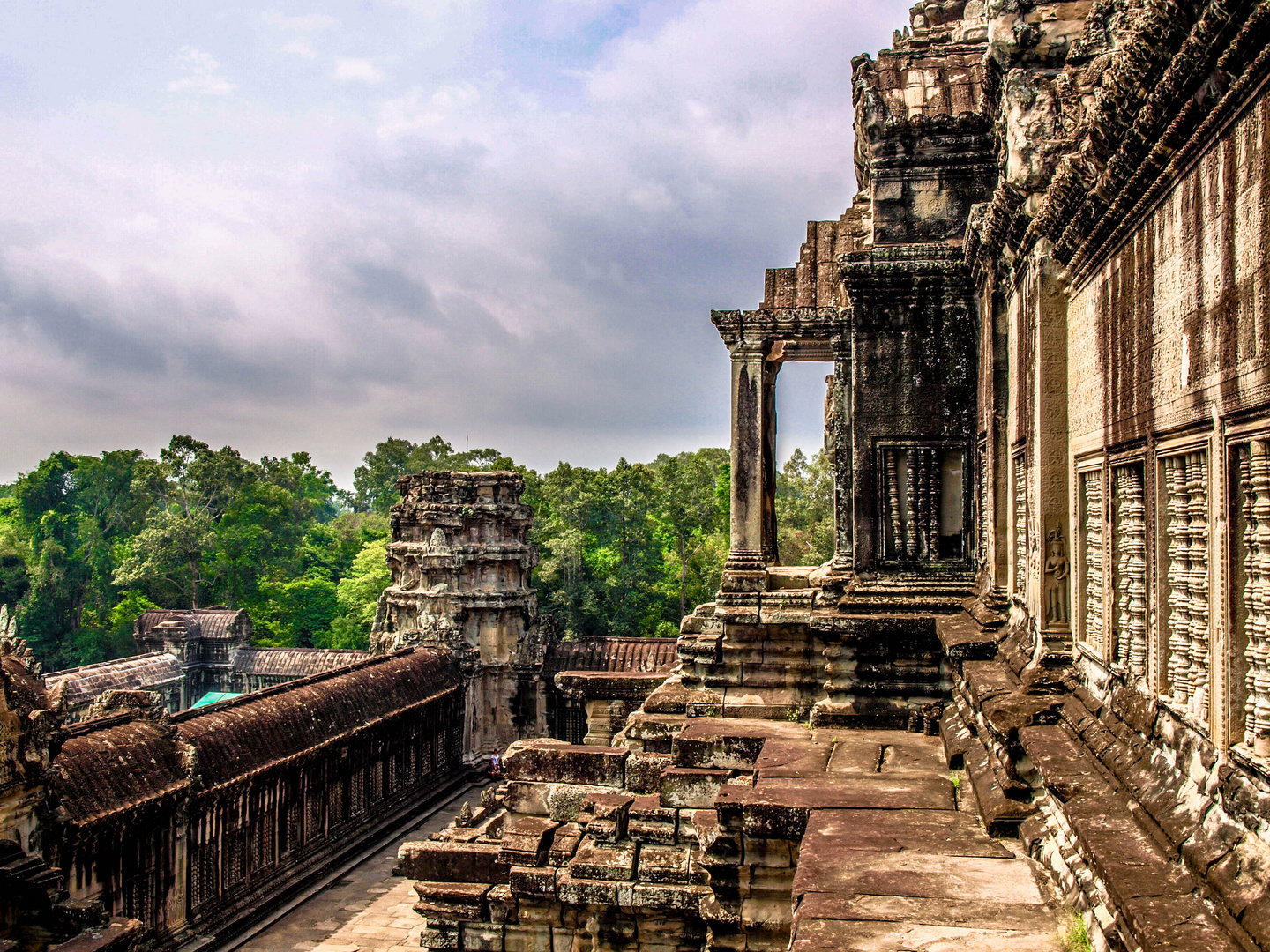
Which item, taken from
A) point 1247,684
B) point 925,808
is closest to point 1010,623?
point 925,808

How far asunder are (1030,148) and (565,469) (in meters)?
39.6

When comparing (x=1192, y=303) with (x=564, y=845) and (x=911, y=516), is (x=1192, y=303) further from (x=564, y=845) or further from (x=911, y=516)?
(x=564, y=845)

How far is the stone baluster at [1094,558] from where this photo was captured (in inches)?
183

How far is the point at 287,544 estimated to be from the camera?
5369 centimetres

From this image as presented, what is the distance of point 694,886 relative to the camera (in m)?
7.62

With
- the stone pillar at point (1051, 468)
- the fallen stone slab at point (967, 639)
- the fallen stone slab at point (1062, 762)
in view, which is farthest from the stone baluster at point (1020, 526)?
the fallen stone slab at point (1062, 762)

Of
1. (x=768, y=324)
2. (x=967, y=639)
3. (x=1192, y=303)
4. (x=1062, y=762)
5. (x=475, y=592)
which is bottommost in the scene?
(x=475, y=592)

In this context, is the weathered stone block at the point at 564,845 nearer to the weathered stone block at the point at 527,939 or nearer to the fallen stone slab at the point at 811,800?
the weathered stone block at the point at 527,939

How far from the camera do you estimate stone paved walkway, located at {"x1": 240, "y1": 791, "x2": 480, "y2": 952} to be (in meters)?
13.4

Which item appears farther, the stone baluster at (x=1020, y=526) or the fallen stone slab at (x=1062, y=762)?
the stone baluster at (x=1020, y=526)

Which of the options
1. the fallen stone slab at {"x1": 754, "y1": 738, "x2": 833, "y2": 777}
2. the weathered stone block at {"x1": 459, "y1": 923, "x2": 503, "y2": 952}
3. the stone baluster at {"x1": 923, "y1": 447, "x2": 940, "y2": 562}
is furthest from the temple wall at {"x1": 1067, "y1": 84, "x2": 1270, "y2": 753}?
the weathered stone block at {"x1": 459, "y1": 923, "x2": 503, "y2": 952}

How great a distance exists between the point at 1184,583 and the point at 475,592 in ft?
72.9

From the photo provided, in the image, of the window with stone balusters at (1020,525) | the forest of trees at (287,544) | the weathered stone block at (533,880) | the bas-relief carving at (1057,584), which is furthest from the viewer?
the forest of trees at (287,544)

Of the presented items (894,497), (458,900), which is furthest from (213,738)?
(894,497)
